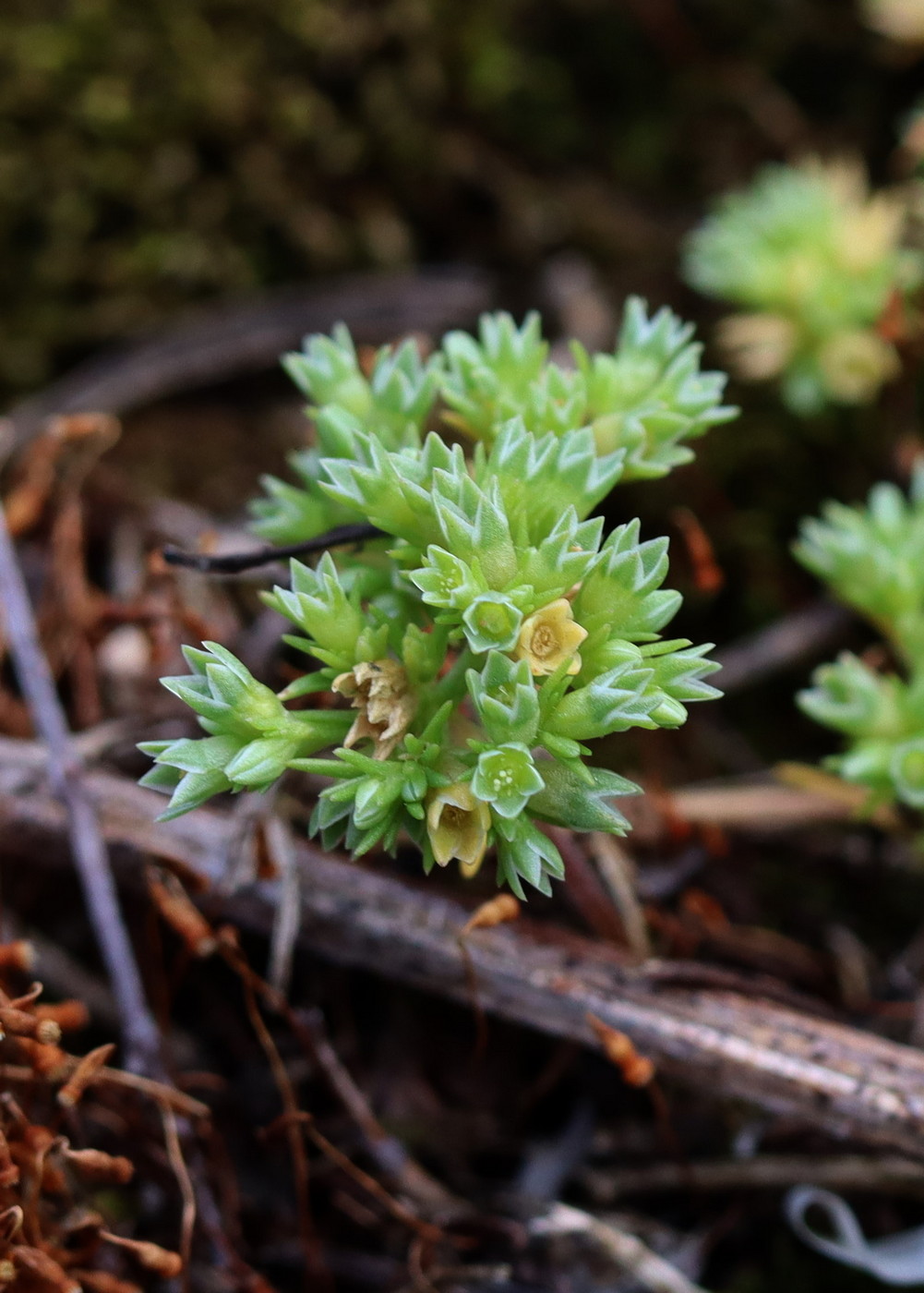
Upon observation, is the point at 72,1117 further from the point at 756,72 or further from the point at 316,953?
the point at 756,72

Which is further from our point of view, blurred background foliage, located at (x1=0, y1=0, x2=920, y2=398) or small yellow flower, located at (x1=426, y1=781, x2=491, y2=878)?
blurred background foliage, located at (x1=0, y1=0, x2=920, y2=398)

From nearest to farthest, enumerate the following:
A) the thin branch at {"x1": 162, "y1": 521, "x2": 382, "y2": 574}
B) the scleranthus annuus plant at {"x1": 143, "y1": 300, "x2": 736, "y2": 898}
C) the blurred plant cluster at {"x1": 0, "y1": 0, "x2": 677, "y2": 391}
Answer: the scleranthus annuus plant at {"x1": 143, "y1": 300, "x2": 736, "y2": 898}, the thin branch at {"x1": 162, "y1": 521, "x2": 382, "y2": 574}, the blurred plant cluster at {"x1": 0, "y1": 0, "x2": 677, "y2": 391}

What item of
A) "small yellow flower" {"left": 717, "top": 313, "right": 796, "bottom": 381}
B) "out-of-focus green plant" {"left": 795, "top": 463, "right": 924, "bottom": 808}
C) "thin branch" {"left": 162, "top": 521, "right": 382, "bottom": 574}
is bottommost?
"out-of-focus green plant" {"left": 795, "top": 463, "right": 924, "bottom": 808}

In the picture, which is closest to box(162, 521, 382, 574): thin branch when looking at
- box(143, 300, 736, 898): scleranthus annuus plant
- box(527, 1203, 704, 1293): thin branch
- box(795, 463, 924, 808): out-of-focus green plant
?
box(143, 300, 736, 898): scleranthus annuus plant

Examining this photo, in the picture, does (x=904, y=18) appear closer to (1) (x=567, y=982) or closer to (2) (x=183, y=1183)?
(1) (x=567, y=982)

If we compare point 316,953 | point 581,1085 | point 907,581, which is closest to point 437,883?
point 316,953

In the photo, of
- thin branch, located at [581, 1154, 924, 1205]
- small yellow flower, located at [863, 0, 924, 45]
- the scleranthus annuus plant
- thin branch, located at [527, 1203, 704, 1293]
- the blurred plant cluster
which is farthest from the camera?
the blurred plant cluster

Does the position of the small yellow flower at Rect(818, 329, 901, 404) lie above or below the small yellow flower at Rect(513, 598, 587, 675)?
above

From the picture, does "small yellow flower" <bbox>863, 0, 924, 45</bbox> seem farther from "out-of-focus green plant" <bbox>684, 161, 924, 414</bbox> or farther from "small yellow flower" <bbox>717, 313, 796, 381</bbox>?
"small yellow flower" <bbox>717, 313, 796, 381</bbox>

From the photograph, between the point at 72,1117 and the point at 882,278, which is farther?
the point at 882,278
